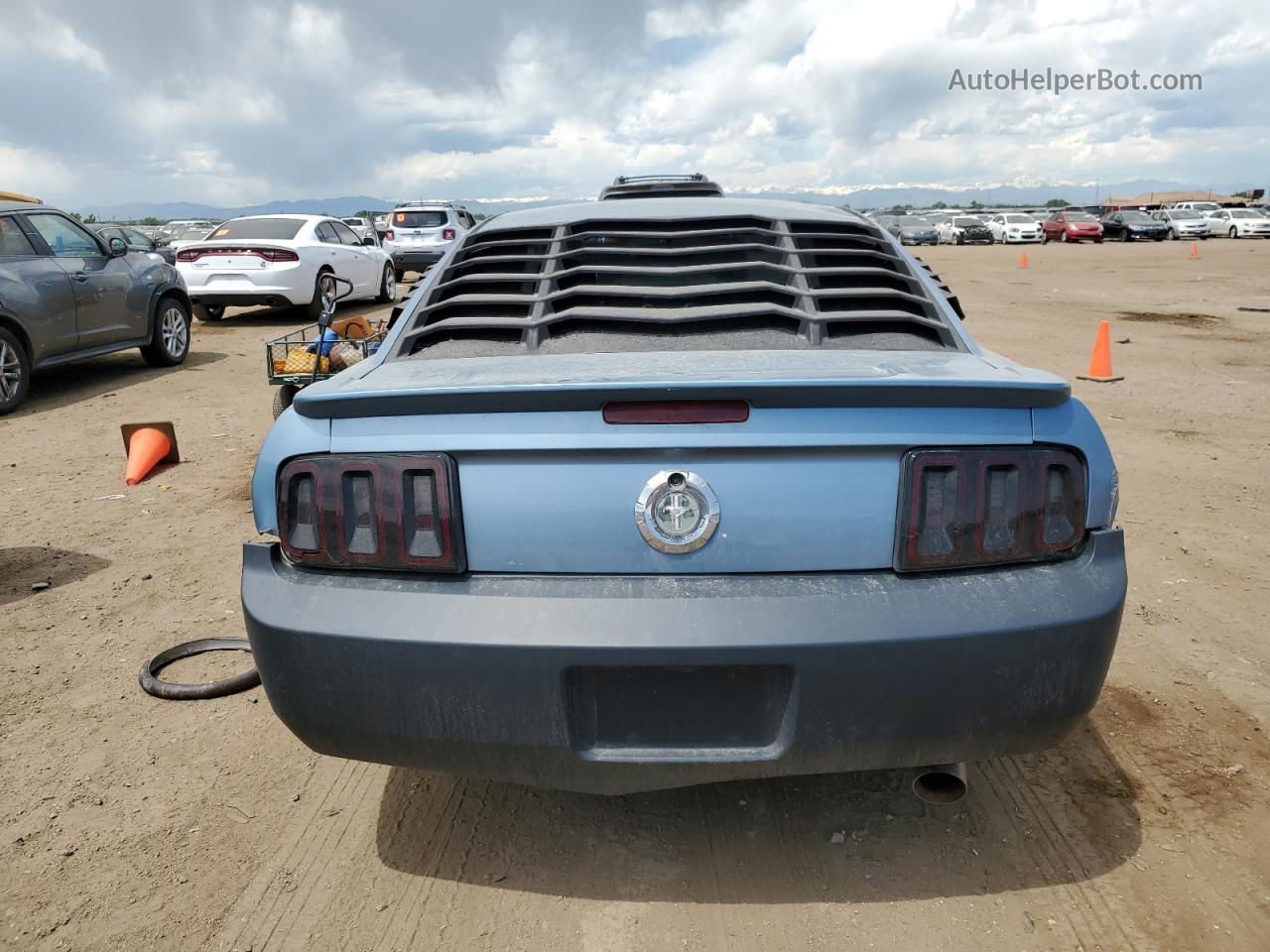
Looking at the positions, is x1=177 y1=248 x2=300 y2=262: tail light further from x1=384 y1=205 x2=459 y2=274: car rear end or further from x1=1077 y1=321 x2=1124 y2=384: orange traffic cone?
x1=1077 y1=321 x2=1124 y2=384: orange traffic cone

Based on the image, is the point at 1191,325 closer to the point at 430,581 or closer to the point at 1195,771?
the point at 1195,771

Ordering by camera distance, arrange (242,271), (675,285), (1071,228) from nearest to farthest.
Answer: (675,285) → (242,271) → (1071,228)

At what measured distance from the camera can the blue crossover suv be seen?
2.00 m

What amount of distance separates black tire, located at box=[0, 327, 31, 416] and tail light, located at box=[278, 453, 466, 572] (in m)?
7.61

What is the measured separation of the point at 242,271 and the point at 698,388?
41.7ft

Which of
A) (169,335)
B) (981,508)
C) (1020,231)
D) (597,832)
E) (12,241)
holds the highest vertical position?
(12,241)

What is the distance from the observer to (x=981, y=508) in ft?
6.84

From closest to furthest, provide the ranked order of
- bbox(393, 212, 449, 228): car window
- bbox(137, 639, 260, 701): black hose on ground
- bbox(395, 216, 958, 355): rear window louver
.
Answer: bbox(395, 216, 958, 355): rear window louver, bbox(137, 639, 260, 701): black hose on ground, bbox(393, 212, 449, 228): car window

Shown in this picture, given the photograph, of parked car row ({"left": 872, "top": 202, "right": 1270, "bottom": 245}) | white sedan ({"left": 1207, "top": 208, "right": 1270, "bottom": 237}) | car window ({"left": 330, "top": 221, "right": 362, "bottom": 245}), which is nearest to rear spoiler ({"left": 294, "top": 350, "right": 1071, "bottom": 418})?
car window ({"left": 330, "top": 221, "right": 362, "bottom": 245})

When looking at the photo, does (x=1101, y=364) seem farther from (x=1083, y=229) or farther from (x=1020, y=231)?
(x=1020, y=231)

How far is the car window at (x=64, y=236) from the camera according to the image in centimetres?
873

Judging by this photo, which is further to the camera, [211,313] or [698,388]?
[211,313]

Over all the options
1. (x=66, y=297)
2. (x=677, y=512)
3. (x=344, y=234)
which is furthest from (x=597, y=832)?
(x=344, y=234)

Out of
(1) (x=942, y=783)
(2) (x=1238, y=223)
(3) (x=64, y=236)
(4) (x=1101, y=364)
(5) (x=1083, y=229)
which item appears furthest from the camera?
(2) (x=1238, y=223)
